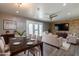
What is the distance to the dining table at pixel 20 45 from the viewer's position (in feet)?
7.11

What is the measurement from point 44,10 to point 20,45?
971 millimetres

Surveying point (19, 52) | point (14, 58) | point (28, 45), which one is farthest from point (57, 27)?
point (14, 58)

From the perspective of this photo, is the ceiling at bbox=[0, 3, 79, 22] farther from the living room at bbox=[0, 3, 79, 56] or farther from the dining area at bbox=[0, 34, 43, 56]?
the dining area at bbox=[0, 34, 43, 56]

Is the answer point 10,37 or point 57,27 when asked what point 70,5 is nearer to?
point 57,27

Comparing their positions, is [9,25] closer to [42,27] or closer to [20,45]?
[20,45]

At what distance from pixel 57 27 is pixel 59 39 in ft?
0.96

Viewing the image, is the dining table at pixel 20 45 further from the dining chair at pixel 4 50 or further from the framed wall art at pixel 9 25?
the framed wall art at pixel 9 25

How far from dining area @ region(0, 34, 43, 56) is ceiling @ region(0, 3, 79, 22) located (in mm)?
531

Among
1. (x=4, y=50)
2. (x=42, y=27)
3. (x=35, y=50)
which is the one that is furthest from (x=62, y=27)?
(x=4, y=50)

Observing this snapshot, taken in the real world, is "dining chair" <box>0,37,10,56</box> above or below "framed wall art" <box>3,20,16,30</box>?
below

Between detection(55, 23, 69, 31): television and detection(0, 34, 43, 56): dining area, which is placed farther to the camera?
detection(55, 23, 69, 31): television

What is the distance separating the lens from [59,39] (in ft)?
7.48

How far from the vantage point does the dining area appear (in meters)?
2.17

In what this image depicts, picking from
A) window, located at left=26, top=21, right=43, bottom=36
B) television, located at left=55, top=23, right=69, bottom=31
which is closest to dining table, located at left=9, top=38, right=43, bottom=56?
window, located at left=26, top=21, right=43, bottom=36
